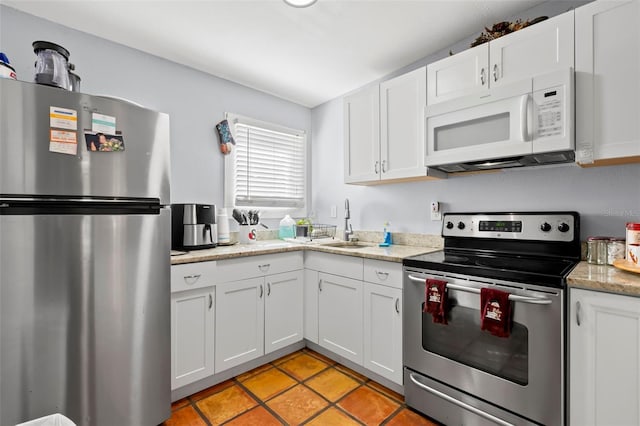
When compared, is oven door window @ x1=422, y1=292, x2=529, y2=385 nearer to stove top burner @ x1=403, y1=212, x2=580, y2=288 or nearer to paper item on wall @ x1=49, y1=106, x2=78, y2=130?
stove top burner @ x1=403, y1=212, x2=580, y2=288

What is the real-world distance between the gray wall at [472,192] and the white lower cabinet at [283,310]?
3.06ft

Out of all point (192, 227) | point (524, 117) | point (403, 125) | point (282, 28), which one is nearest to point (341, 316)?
point (192, 227)

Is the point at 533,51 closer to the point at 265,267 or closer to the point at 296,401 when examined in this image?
the point at 265,267

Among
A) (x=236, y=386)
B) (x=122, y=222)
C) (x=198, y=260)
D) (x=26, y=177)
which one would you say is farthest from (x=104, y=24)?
(x=236, y=386)

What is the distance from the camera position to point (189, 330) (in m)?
1.84

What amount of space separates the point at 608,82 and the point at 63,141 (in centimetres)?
252

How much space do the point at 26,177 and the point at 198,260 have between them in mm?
905

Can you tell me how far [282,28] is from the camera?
2002 millimetres

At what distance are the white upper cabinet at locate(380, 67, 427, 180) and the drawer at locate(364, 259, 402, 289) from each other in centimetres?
69

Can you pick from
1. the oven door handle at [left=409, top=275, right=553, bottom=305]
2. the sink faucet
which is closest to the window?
the sink faucet

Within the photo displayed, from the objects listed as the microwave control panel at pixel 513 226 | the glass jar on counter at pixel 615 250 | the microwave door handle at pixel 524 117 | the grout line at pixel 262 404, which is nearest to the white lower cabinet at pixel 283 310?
the grout line at pixel 262 404

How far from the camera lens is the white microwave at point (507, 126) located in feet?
4.85

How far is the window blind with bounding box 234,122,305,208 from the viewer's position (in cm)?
284

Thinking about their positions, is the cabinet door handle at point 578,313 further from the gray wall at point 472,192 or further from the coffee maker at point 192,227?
the coffee maker at point 192,227
